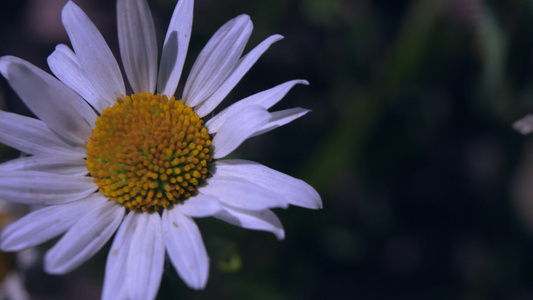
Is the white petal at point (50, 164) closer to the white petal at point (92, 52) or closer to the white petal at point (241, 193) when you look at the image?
the white petal at point (92, 52)

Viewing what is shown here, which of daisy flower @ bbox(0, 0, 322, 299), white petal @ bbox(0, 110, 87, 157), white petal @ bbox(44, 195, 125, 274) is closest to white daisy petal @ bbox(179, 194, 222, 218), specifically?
daisy flower @ bbox(0, 0, 322, 299)

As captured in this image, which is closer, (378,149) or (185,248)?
(185,248)

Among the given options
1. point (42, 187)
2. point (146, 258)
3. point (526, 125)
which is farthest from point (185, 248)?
point (526, 125)

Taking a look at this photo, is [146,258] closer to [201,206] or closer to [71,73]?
[201,206]

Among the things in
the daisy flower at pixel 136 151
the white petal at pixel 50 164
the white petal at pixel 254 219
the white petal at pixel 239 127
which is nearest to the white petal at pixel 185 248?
the daisy flower at pixel 136 151

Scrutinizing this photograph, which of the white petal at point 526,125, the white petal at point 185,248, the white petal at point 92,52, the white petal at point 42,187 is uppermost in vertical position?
the white petal at point 526,125

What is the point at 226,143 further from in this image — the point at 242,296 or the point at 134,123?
the point at 242,296

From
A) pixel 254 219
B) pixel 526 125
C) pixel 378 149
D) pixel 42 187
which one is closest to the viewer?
pixel 254 219
